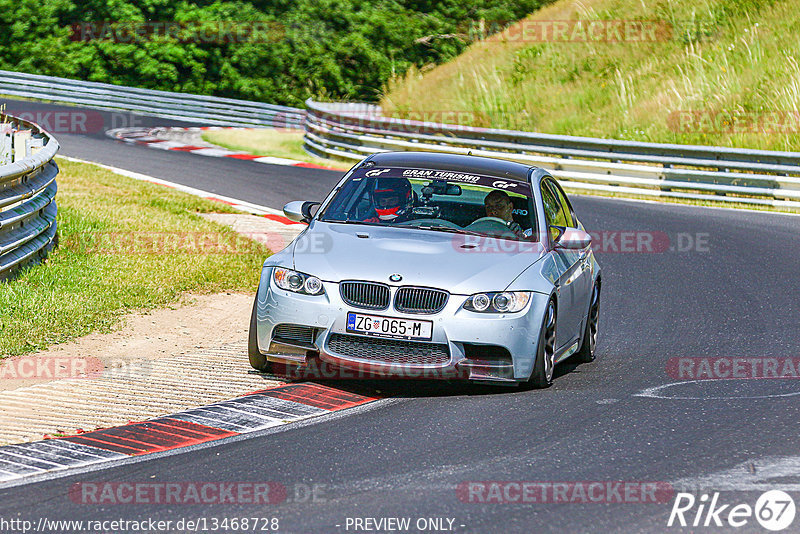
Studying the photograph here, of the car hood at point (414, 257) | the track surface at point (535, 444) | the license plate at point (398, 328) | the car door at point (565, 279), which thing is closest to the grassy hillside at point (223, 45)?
the car door at point (565, 279)

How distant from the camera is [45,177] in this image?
12.4 metres

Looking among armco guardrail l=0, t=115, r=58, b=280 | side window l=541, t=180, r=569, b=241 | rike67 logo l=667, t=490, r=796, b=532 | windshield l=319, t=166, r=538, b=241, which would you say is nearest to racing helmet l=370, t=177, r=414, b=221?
windshield l=319, t=166, r=538, b=241

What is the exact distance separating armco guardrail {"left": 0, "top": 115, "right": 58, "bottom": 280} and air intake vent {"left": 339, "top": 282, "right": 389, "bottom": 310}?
12.7 ft

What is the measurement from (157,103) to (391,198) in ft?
94.3

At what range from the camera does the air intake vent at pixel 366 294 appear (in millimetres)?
7551

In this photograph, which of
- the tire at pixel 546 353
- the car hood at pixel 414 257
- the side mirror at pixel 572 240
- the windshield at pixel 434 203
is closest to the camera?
the car hood at pixel 414 257

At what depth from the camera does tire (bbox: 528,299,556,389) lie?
305 inches

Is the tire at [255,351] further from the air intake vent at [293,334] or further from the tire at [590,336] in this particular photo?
the tire at [590,336]

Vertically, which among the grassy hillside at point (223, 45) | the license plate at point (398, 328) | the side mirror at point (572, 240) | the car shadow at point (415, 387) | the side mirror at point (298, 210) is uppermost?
the side mirror at point (572, 240)

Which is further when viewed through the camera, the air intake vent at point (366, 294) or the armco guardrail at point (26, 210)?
the armco guardrail at point (26, 210)

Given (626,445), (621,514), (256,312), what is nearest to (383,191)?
(256,312)

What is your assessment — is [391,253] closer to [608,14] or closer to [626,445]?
[626,445]

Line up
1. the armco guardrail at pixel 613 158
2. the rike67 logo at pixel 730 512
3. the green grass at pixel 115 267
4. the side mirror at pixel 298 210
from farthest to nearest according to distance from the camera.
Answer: the armco guardrail at pixel 613 158 → the green grass at pixel 115 267 → the side mirror at pixel 298 210 → the rike67 logo at pixel 730 512

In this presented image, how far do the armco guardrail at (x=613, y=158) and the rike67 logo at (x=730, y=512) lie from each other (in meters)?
16.1
